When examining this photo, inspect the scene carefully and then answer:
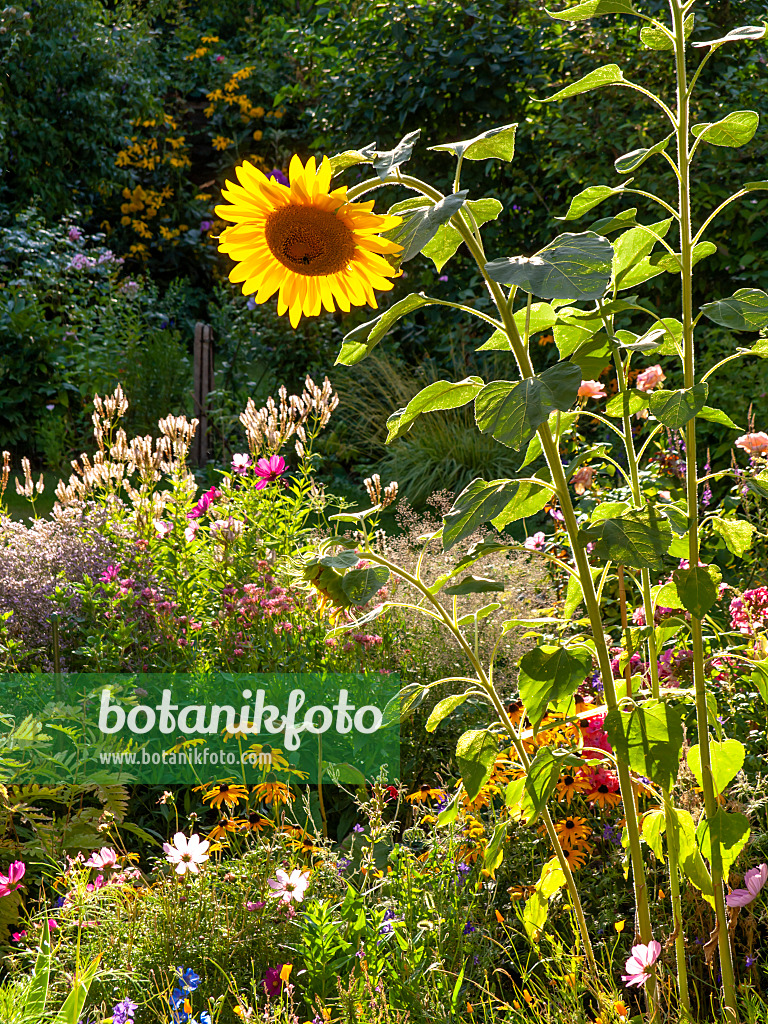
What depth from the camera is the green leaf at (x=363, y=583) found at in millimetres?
1502

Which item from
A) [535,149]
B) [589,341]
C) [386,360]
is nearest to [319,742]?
[589,341]

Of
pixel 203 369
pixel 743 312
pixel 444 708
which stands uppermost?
pixel 203 369

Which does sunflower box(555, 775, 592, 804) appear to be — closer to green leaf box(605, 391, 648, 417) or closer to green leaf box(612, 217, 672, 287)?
green leaf box(605, 391, 648, 417)

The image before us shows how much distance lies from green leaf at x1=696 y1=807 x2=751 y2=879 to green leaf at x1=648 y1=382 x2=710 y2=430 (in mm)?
684

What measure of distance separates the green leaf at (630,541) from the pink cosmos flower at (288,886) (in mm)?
1116

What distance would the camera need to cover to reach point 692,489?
156 centimetres

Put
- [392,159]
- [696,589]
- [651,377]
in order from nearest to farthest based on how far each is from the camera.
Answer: [392,159], [696,589], [651,377]

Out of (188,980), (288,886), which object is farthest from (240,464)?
(188,980)

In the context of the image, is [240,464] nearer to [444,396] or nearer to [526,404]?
[444,396]

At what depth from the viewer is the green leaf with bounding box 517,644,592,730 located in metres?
1.42

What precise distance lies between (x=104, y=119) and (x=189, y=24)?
298 centimetres

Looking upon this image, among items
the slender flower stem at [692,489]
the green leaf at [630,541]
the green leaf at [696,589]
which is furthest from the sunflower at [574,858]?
the green leaf at [630,541]

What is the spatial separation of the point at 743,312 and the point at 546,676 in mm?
688

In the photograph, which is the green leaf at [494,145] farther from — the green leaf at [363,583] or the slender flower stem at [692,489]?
the green leaf at [363,583]
